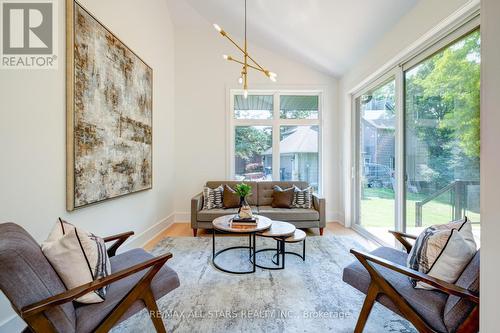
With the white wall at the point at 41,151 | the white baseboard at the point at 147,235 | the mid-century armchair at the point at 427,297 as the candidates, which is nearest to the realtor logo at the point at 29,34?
the white wall at the point at 41,151

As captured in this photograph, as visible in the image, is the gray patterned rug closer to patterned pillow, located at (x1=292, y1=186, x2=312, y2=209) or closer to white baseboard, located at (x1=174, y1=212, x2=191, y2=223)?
patterned pillow, located at (x1=292, y1=186, x2=312, y2=209)

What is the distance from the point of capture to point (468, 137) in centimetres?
200

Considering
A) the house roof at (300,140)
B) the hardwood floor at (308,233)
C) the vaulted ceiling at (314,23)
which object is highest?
the vaulted ceiling at (314,23)

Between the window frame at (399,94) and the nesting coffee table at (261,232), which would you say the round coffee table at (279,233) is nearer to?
the nesting coffee table at (261,232)

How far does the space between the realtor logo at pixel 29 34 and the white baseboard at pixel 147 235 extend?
207cm

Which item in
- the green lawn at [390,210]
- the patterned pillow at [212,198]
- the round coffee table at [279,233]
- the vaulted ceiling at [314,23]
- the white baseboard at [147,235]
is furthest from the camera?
the patterned pillow at [212,198]

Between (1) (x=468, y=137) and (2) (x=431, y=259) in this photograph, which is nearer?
(2) (x=431, y=259)

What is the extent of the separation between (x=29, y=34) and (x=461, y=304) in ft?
11.0

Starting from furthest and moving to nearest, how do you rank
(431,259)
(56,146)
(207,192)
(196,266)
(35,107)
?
(207,192)
(196,266)
(56,146)
(35,107)
(431,259)

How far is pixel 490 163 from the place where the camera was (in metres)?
0.80

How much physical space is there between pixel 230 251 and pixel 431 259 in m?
2.24

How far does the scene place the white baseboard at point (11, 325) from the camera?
1.50m

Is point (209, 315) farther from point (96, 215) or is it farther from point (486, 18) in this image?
point (486, 18)

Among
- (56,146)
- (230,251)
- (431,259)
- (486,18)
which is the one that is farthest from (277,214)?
(486,18)
